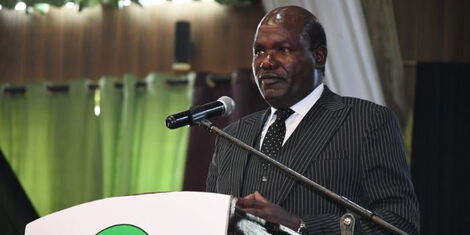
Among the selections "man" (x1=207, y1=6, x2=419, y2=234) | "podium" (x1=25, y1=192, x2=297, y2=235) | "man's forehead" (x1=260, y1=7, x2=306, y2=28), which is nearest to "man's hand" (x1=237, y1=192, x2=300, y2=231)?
"podium" (x1=25, y1=192, x2=297, y2=235)

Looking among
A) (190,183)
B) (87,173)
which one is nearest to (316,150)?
(190,183)

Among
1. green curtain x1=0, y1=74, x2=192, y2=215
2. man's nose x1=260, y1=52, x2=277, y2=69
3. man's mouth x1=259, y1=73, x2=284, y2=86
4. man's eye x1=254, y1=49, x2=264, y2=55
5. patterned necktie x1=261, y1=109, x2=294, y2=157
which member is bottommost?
green curtain x1=0, y1=74, x2=192, y2=215

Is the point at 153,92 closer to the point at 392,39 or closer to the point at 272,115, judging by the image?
the point at 392,39

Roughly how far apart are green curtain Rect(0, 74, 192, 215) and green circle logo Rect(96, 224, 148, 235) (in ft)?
10.9

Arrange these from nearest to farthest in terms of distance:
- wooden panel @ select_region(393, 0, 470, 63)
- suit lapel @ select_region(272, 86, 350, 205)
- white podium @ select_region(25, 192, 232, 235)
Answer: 1. white podium @ select_region(25, 192, 232, 235)
2. suit lapel @ select_region(272, 86, 350, 205)
3. wooden panel @ select_region(393, 0, 470, 63)

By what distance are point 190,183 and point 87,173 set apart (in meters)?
0.81

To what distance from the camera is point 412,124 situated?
4332mm

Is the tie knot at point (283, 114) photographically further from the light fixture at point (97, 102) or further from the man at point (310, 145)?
the light fixture at point (97, 102)

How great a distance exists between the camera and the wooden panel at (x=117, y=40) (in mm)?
Answer: 5016

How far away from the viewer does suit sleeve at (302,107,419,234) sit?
1857 mm

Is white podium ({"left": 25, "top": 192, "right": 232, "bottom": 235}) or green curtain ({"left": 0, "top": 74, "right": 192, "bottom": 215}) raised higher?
white podium ({"left": 25, "top": 192, "right": 232, "bottom": 235})

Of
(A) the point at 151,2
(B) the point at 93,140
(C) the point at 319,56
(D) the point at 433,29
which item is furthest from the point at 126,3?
(C) the point at 319,56

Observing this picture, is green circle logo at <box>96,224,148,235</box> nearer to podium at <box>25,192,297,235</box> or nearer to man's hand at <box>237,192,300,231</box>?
podium at <box>25,192,297,235</box>

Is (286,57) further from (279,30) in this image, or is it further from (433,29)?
(433,29)
